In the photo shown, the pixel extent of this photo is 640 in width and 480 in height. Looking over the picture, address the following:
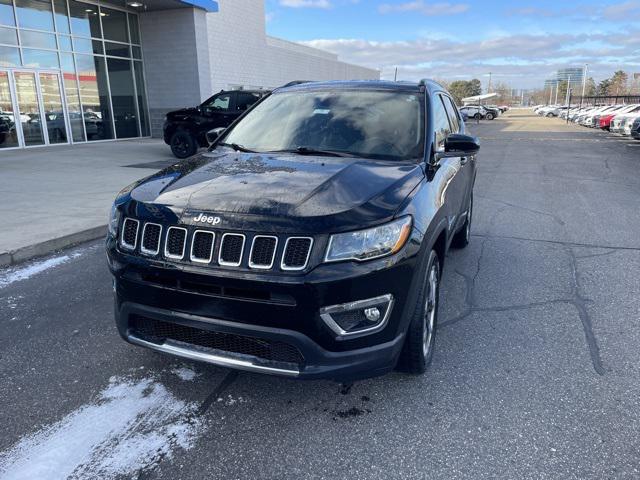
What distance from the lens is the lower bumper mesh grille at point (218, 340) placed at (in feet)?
8.23

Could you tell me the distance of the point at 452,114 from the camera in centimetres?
533

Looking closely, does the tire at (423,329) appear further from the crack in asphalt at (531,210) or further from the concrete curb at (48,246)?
the crack in asphalt at (531,210)

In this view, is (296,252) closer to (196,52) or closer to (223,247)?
(223,247)

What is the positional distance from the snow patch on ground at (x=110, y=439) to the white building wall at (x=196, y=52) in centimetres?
2050

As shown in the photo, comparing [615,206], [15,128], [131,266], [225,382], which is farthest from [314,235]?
→ [15,128]

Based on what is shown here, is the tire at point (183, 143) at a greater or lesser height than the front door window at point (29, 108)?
lesser

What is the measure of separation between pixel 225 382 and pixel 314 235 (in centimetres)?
127

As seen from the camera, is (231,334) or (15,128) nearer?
(231,334)

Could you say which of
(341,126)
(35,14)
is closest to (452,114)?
(341,126)

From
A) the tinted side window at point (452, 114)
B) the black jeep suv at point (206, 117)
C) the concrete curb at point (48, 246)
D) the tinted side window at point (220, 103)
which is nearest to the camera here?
the tinted side window at point (452, 114)

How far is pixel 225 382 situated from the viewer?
3.12 meters

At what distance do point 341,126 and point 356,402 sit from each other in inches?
79.9

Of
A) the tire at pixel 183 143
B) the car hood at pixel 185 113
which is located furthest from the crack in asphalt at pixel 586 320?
the car hood at pixel 185 113

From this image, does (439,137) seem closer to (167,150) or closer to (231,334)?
(231,334)
